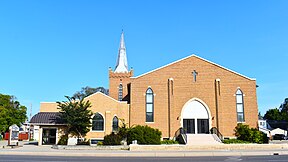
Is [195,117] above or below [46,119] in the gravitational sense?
above

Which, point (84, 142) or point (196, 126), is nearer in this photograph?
point (84, 142)

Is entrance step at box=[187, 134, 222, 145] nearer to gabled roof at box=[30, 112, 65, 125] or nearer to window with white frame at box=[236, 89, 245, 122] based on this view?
window with white frame at box=[236, 89, 245, 122]

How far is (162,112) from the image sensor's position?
3666 cm

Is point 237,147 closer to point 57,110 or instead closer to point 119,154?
point 119,154

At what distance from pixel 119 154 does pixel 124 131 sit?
37.8 feet

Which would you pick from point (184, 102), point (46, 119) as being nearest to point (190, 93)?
point (184, 102)

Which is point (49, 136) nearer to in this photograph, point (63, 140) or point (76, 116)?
point (63, 140)

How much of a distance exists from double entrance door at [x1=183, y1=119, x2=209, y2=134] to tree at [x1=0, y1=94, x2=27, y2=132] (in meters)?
37.3

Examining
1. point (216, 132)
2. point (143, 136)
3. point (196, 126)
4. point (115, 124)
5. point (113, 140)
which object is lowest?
point (113, 140)

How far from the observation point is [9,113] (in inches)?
2352

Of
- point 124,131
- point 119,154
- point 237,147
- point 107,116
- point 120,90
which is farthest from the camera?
point 120,90

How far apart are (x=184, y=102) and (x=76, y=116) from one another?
45.0ft

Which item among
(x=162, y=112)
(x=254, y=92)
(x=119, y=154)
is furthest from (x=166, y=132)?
(x=119, y=154)

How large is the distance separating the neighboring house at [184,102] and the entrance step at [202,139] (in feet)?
7.40
